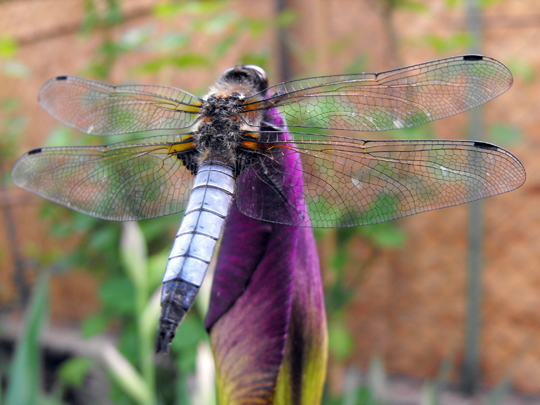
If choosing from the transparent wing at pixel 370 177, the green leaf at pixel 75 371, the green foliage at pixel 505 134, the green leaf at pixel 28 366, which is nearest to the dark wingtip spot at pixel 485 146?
the transparent wing at pixel 370 177

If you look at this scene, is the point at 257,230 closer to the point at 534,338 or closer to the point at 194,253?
the point at 194,253

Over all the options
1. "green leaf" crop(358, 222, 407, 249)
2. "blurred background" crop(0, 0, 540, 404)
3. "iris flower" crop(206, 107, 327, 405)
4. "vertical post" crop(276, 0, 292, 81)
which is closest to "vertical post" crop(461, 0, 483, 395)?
"blurred background" crop(0, 0, 540, 404)

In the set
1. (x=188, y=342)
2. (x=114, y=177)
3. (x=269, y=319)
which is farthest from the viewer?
(x=188, y=342)

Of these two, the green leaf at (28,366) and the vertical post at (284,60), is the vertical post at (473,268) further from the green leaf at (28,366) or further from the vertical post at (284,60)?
the green leaf at (28,366)

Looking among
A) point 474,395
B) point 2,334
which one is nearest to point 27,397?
point 474,395

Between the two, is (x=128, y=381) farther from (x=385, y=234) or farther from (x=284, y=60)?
(x=284, y=60)

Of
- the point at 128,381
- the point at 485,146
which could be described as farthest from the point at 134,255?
the point at 485,146
